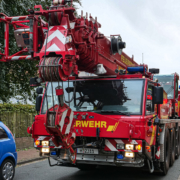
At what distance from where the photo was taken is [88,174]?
8.85 meters

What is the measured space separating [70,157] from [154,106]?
2696 mm

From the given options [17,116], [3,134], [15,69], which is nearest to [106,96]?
[3,134]

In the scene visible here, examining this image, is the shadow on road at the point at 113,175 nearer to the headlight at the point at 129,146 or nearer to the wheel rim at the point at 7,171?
the wheel rim at the point at 7,171

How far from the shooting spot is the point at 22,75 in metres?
15.1

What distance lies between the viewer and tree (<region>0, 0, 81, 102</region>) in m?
13.0

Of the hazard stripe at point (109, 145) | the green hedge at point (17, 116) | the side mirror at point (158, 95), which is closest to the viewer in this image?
the hazard stripe at point (109, 145)

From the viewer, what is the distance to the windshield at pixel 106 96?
7.36 metres

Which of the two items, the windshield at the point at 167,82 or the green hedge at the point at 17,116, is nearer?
the green hedge at the point at 17,116

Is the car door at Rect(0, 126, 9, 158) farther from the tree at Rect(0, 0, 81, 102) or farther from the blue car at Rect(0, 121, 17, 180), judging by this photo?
the tree at Rect(0, 0, 81, 102)

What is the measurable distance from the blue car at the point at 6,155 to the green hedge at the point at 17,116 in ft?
19.5

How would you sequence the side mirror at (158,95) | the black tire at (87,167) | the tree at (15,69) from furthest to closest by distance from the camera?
1. the tree at (15,69)
2. the black tire at (87,167)
3. the side mirror at (158,95)

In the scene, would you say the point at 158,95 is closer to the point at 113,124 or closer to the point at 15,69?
the point at 113,124

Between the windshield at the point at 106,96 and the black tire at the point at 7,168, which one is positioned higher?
the windshield at the point at 106,96

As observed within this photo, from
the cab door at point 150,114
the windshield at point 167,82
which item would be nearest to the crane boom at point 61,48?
the cab door at point 150,114
